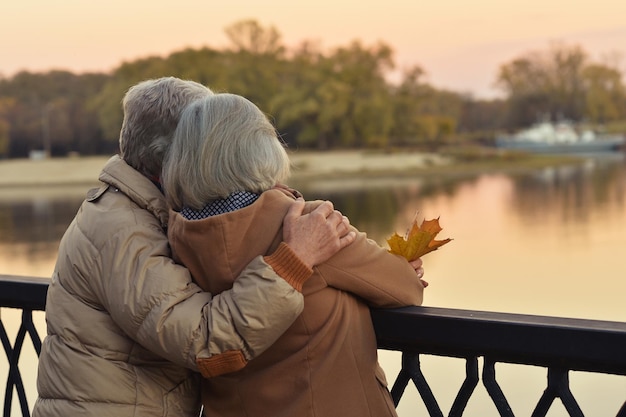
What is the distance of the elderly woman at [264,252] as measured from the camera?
165 cm

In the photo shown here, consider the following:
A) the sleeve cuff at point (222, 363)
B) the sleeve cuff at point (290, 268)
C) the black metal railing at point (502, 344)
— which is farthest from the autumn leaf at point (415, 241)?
the sleeve cuff at point (222, 363)

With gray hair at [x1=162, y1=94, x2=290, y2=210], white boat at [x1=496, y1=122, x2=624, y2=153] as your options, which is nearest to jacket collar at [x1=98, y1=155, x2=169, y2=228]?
gray hair at [x1=162, y1=94, x2=290, y2=210]

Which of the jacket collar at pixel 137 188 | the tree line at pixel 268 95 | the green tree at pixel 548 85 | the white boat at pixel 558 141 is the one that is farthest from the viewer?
the green tree at pixel 548 85

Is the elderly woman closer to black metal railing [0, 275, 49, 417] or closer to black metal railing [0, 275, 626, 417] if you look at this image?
black metal railing [0, 275, 626, 417]

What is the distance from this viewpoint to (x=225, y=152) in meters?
1.65

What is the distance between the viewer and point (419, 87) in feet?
208

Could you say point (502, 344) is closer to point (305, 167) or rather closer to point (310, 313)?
point (310, 313)

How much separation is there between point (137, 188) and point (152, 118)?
0.52 ft

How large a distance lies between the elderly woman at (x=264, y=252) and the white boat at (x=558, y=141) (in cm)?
6662

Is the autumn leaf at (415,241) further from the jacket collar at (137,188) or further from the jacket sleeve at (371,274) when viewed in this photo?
the jacket collar at (137,188)

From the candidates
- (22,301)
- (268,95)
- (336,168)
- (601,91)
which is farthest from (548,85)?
(22,301)

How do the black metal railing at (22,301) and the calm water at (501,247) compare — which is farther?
the calm water at (501,247)

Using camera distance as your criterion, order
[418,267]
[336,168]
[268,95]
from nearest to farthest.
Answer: [418,267] < [336,168] < [268,95]

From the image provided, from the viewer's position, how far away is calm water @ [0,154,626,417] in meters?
7.86
